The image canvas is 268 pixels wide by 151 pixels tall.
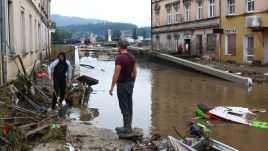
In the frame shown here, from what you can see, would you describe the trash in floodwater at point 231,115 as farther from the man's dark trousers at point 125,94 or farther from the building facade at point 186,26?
the building facade at point 186,26

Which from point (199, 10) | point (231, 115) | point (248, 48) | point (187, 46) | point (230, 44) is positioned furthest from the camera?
point (187, 46)

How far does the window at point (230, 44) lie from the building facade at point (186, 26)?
3.54ft

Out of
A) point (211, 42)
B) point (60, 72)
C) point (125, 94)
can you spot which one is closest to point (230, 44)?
point (211, 42)

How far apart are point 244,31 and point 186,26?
10.9m

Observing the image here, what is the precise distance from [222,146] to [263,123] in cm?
366

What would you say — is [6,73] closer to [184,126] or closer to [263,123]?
[184,126]

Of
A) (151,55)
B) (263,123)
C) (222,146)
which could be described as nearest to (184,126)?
(263,123)

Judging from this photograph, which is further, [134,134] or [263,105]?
[263,105]

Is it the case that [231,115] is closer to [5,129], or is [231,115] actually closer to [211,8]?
[5,129]

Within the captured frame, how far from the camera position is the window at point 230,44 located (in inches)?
1234

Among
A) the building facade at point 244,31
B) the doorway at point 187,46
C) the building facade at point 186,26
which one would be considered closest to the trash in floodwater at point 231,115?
the building facade at point 244,31

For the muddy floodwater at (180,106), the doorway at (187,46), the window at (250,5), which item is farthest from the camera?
the doorway at (187,46)

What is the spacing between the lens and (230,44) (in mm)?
31953

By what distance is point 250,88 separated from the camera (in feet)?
62.0
